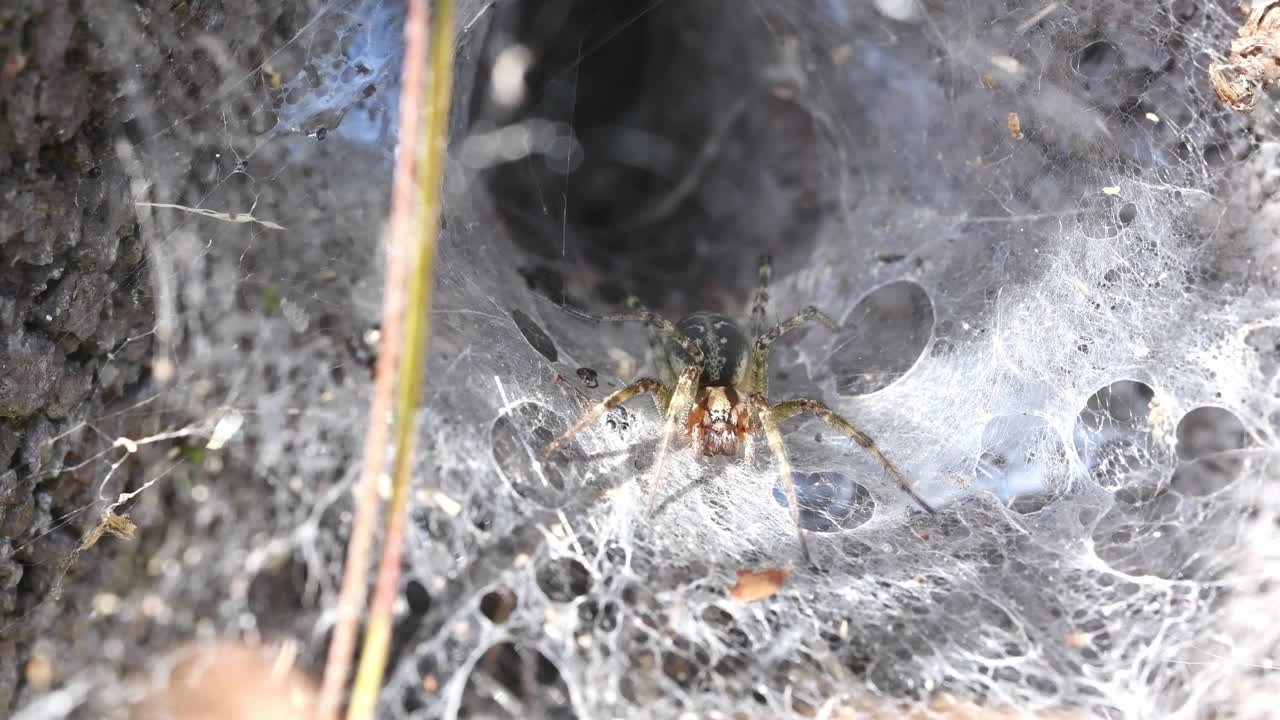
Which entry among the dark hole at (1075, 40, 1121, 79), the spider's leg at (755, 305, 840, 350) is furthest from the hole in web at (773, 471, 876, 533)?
the dark hole at (1075, 40, 1121, 79)

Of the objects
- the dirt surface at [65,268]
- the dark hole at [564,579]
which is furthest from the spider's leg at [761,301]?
the dirt surface at [65,268]

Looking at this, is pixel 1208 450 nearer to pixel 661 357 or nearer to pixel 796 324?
pixel 796 324

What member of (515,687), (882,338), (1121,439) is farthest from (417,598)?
(1121,439)

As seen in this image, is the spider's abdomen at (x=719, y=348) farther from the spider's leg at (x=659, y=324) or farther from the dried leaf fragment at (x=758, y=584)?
the dried leaf fragment at (x=758, y=584)

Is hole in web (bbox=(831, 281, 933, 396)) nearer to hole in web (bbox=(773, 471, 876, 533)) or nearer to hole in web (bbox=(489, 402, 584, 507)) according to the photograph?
hole in web (bbox=(773, 471, 876, 533))

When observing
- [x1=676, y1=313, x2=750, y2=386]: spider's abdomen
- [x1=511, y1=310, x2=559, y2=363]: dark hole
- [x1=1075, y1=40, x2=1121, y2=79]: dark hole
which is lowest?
[x1=676, y1=313, x2=750, y2=386]: spider's abdomen
